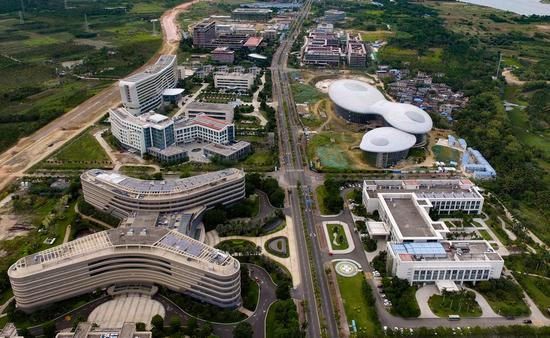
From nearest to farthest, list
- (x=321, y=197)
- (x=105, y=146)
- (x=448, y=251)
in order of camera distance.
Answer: (x=448, y=251) → (x=321, y=197) → (x=105, y=146)

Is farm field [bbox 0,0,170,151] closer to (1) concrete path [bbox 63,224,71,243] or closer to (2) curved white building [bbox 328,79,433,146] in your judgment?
(1) concrete path [bbox 63,224,71,243]

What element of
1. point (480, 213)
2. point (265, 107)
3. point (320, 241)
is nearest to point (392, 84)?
point (265, 107)

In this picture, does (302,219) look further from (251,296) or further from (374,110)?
(374,110)

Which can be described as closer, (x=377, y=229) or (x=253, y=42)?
(x=377, y=229)

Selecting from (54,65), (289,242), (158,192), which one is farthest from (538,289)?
(54,65)

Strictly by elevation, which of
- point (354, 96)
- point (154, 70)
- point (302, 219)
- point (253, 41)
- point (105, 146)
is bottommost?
point (302, 219)

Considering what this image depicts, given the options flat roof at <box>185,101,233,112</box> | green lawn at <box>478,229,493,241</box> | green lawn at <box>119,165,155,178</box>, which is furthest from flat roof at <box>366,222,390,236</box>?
flat roof at <box>185,101,233,112</box>

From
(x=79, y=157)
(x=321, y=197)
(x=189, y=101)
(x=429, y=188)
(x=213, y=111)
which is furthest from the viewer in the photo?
(x=189, y=101)

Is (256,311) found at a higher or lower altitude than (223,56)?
lower
